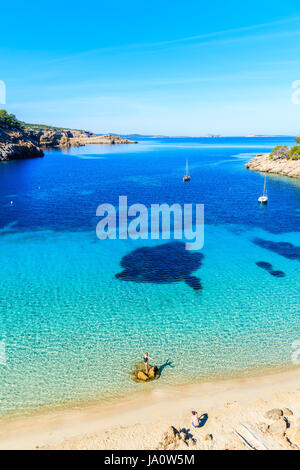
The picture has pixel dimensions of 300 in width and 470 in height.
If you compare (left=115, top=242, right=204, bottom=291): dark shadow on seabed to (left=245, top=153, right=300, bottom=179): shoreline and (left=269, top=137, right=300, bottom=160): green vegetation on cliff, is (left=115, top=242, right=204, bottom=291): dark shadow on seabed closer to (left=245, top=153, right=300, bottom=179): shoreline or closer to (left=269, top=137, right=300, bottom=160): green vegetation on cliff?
(left=245, top=153, right=300, bottom=179): shoreline

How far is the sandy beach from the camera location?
1465cm

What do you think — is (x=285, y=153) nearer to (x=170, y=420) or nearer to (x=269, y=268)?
(x=269, y=268)

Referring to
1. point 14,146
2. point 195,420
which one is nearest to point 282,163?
point 195,420

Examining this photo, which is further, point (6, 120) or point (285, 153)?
point (6, 120)

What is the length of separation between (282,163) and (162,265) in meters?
91.7

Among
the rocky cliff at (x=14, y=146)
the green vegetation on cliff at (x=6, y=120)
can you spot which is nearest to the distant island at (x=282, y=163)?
the rocky cliff at (x=14, y=146)

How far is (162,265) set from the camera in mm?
35219

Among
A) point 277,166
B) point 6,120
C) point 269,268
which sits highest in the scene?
point 6,120

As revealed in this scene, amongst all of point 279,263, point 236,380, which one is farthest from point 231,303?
point 279,263

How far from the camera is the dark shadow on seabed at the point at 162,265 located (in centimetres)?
3203
